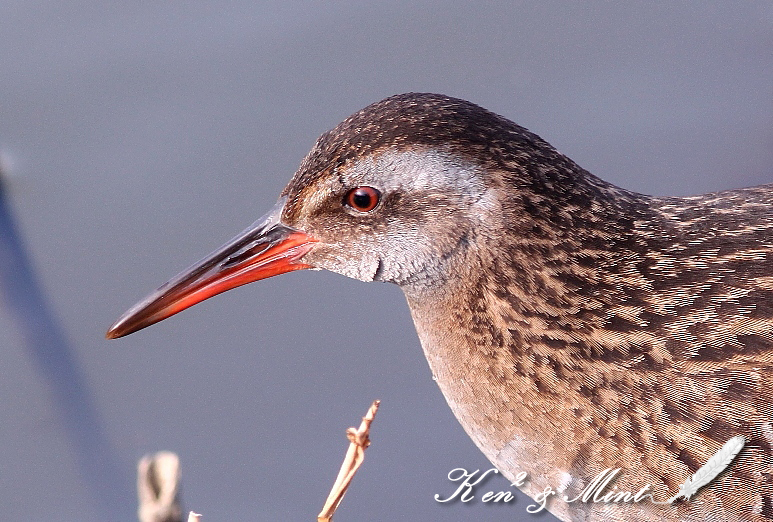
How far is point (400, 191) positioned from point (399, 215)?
7cm

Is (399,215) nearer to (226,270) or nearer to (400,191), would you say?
(400,191)

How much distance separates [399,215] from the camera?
9.82 feet

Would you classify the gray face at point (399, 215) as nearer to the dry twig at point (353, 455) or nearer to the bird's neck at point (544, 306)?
the bird's neck at point (544, 306)

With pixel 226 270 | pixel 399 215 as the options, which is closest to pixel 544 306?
pixel 399 215

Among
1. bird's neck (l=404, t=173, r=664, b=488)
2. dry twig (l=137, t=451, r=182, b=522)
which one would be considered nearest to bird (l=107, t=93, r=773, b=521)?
Result: bird's neck (l=404, t=173, r=664, b=488)

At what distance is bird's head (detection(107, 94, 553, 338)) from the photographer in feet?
9.53

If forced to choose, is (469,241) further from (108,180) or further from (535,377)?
(108,180)

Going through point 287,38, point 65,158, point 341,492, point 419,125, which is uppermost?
point 287,38

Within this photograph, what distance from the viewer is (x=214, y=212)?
197 inches

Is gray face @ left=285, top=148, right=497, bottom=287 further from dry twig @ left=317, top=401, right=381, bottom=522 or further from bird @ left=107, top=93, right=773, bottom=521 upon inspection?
dry twig @ left=317, top=401, right=381, bottom=522

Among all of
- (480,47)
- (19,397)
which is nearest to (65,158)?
(19,397)

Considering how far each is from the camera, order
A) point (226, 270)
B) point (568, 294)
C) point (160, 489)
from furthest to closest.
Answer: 1. point (226, 270)
2. point (568, 294)
3. point (160, 489)

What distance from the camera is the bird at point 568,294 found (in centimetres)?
283

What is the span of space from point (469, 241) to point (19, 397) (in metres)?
2.43
